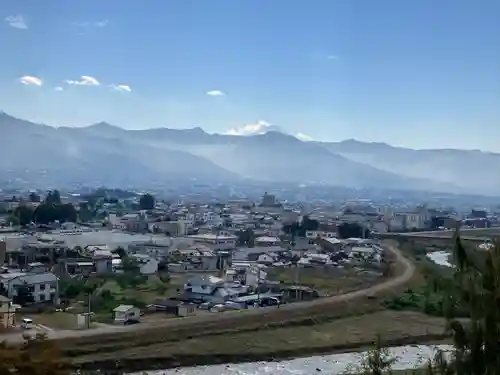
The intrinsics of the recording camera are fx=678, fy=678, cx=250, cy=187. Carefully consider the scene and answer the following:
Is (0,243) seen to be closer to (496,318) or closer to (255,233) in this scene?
(255,233)

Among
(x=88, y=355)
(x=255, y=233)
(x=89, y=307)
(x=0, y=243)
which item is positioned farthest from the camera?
(x=255, y=233)

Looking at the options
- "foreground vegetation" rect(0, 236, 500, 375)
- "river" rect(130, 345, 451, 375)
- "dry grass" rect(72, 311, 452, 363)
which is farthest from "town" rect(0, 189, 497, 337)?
"foreground vegetation" rect(0, 236, 500, 375)

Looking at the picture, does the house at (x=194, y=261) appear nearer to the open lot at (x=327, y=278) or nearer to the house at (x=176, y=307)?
the open lot at (x=327, y=278)

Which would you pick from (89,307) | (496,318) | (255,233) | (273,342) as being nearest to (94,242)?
(255,233)

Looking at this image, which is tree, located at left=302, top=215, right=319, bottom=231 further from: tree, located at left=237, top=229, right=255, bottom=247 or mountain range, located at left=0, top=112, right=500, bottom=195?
mountain range, located at left=0, top=112, right=500, bottom=195

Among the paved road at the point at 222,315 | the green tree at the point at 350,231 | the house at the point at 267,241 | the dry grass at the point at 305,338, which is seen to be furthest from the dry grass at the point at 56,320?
the green tree at the point at 350,231
